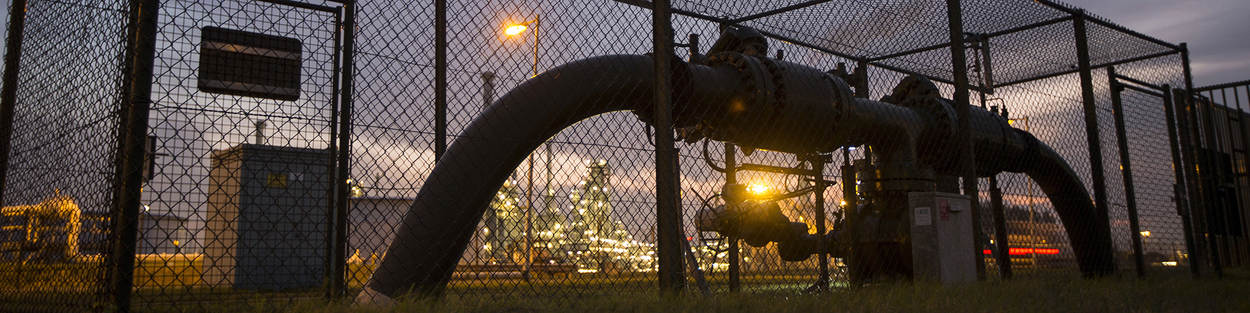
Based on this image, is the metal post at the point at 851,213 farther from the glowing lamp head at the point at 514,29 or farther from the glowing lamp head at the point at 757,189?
the glowing lamp head at the point at 514,29

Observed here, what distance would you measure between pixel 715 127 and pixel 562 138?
48.3 inches

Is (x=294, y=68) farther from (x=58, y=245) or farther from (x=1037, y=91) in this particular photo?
(x=1037, y=91)

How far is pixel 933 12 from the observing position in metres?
7.86

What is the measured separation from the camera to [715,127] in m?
6.21

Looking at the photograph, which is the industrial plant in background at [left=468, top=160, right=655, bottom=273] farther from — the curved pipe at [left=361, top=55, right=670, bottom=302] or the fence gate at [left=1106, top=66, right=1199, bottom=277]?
the fence gate at [left=1106, top=66, right=1199, bottom=277]

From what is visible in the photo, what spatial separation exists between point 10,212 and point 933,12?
25.4 ft

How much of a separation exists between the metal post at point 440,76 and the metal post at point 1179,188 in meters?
8.53

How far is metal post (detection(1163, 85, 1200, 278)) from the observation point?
952 cm

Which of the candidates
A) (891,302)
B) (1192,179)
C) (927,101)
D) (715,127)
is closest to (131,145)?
(715,127)

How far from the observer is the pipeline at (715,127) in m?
4.82

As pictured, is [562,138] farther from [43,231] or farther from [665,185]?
[43,231]

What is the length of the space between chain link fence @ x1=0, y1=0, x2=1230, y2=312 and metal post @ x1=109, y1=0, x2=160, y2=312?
1 cm

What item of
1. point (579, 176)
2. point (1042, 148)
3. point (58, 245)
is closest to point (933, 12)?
point (1042, 148)

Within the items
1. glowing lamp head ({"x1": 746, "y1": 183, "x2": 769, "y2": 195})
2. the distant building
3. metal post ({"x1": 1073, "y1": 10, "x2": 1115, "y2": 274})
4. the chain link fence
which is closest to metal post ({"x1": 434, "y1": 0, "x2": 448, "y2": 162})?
the chain link fence
